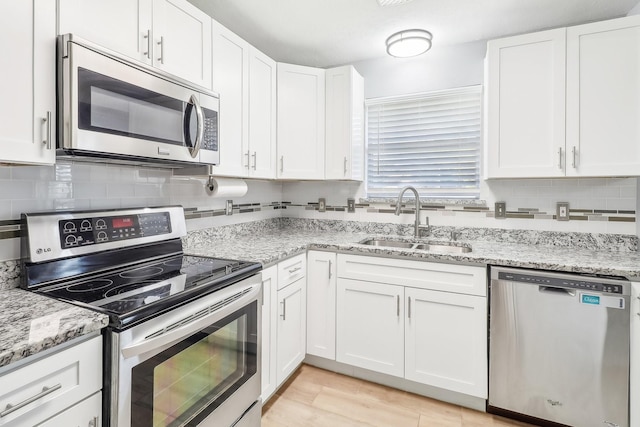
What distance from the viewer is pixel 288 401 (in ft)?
6.53

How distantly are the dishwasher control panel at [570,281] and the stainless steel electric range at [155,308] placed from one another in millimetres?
1344

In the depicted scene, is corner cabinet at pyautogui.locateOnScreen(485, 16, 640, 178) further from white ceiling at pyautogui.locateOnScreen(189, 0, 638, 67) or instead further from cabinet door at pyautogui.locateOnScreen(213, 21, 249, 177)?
cabinet door at pyautogui.locateOnScreen(213, 21, 249, 177)

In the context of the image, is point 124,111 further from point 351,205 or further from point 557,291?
point 557,291

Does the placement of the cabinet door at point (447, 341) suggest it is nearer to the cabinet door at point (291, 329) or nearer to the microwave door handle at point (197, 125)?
the cabinet door at point (291, 329)

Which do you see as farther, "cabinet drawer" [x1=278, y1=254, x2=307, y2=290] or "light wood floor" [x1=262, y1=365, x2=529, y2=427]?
"cabinet drawer" [x1=278, y1=254, x2=307, y2=290]

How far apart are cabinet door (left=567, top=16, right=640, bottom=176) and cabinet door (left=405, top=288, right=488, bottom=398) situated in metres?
1.03

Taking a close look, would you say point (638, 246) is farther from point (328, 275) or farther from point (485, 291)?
point (328, 275)

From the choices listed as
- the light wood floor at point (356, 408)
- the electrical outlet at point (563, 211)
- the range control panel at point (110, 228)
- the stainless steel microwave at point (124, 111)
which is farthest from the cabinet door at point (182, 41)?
the electrical outlet at point (563, 211)

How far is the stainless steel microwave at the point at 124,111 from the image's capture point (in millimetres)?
1111

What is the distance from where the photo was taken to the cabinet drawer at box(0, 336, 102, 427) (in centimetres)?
77

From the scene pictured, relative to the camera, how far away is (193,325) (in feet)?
3.97

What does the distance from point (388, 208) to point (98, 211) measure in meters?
1.98

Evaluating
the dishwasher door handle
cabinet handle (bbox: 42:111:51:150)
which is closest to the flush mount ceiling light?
the dishwasher door handle

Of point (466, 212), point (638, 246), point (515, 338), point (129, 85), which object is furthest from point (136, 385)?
point (638, 246)
